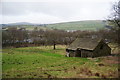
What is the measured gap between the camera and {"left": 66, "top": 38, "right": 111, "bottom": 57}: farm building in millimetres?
32656

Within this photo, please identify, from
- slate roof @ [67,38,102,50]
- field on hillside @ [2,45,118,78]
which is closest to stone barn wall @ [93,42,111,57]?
slate roof @ [67,38,102,50]

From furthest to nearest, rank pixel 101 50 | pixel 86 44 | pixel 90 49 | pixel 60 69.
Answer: pixel 86 44, pixel 101 50, pixel 90 49, pixel 60 69

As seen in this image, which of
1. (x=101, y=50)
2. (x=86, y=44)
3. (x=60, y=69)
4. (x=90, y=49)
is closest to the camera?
(x=60, y=69)

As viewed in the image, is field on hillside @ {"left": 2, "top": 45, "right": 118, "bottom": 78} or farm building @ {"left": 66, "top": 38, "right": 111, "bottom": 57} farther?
farm building @ {"left": 66, "top": 38, "right": 111, "bottom": 57}

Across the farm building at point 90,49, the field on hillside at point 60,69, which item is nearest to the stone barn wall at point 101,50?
the farm building at point 90,49

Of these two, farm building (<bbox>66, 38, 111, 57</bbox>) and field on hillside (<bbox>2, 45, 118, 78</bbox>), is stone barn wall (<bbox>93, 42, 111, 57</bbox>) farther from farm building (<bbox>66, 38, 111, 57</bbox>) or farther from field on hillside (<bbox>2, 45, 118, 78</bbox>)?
field on hillside (<bbox>2, 45, 118, 78</bbox>)

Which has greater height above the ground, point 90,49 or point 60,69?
point 90,49

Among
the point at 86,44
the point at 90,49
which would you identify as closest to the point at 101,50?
the point at 90,49

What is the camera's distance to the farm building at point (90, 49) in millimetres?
32656

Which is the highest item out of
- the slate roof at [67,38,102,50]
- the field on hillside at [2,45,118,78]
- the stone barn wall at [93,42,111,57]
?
the slate roof at [67,38,102,50]

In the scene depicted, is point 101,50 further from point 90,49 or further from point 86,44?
point 86,44

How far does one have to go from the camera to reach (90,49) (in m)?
32.4

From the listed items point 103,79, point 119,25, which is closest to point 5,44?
point 119,25

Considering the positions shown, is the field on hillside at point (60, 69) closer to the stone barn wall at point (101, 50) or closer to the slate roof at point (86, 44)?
the stone barn wall at point (101, 50)
